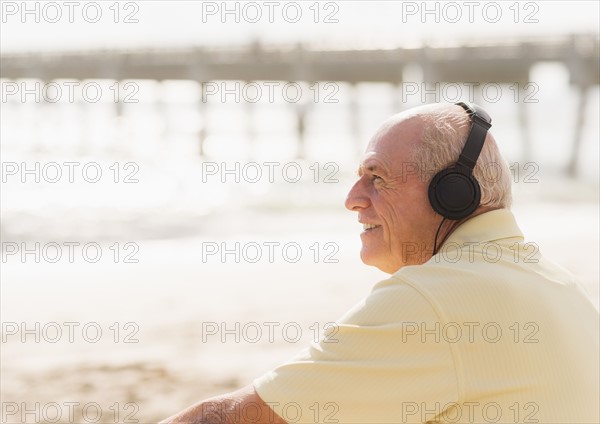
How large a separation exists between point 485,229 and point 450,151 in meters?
0.16

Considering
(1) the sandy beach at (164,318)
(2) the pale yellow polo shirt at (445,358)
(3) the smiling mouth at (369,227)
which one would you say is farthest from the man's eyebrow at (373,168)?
(1) the sandy beach at (164,318)

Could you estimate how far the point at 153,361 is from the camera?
14.6 feet

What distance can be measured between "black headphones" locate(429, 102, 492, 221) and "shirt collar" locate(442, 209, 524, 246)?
2 centimetres

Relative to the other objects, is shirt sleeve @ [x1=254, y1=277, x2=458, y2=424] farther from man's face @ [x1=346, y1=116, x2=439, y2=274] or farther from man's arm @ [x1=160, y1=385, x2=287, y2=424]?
man's face @ [x1=346, y1=116, x2=439, y2=274]

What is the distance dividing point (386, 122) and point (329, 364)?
1.74 ft

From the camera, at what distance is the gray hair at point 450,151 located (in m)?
1.51

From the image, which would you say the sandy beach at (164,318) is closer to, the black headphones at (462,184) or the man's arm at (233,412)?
the man's arm at (233,412)

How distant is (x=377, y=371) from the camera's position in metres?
1.32

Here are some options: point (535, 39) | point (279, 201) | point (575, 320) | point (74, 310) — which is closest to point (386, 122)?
point (575, 320)

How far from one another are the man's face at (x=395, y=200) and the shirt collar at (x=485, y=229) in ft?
0.19

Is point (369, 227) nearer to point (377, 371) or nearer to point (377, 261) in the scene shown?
point (377, 261)

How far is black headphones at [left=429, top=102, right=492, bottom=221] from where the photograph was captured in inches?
57.0

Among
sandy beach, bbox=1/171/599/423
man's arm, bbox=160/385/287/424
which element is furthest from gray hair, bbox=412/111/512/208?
sandy beach, bbox=1/171/599/423

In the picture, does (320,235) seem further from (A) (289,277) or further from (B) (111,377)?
(B) (111,377)
